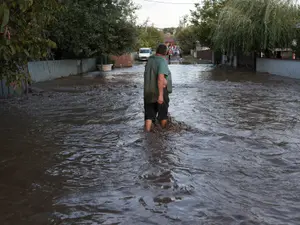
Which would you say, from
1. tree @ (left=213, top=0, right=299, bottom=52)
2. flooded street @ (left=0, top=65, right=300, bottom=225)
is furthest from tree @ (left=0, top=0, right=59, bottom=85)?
tree @ (left=213, top=0, right=299, bottom=52)

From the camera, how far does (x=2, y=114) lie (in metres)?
10.2

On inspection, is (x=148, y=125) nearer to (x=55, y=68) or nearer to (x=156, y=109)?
(x=156, y=109)

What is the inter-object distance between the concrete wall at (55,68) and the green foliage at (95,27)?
1084 millimetres

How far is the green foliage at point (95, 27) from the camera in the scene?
2182 cm

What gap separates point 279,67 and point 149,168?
21.0m

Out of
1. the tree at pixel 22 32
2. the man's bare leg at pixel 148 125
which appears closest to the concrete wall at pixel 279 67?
the man's bare leg at pixel 148 125

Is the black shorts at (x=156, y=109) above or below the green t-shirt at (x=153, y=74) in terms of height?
below

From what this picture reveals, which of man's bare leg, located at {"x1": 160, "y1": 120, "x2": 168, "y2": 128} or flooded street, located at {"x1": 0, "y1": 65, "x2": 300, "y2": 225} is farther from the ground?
man's bare leg, located at {"x1": 160, "y1": 120, "x2": 168, "y2": 128}

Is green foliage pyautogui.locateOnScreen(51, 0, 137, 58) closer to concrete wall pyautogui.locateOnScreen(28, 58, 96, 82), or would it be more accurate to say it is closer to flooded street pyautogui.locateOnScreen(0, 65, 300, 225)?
concrete wall pyautogui.locateOnScreen(28, 58, 96, 82)

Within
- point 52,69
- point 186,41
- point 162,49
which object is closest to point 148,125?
point 162,49

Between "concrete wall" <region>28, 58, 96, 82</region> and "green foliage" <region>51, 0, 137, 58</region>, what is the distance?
1084 millimetres

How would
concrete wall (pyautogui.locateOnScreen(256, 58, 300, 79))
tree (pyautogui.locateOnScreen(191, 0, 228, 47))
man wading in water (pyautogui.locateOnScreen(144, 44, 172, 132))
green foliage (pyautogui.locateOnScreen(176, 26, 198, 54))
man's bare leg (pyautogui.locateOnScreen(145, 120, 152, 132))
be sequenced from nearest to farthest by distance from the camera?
man wading in water (pyautogui.locateOnScreen(144, 44, 172, 132))
man's bare leg (pyautogui.locateOnScreen(145, 120, 152, 132))
concrete wall (pyautogui.locateOnScreen(256, 58, 300, 79))
tree (pyautogui.locateOnScreen(191, 0, 228, 47))
green foliage (pyautogui.locateOnScreen(176, 26, 198, 54))

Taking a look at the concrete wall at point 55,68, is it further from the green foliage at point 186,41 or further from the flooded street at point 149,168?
the green foliage at point 186,41

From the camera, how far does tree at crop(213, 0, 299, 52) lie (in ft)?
77.4
